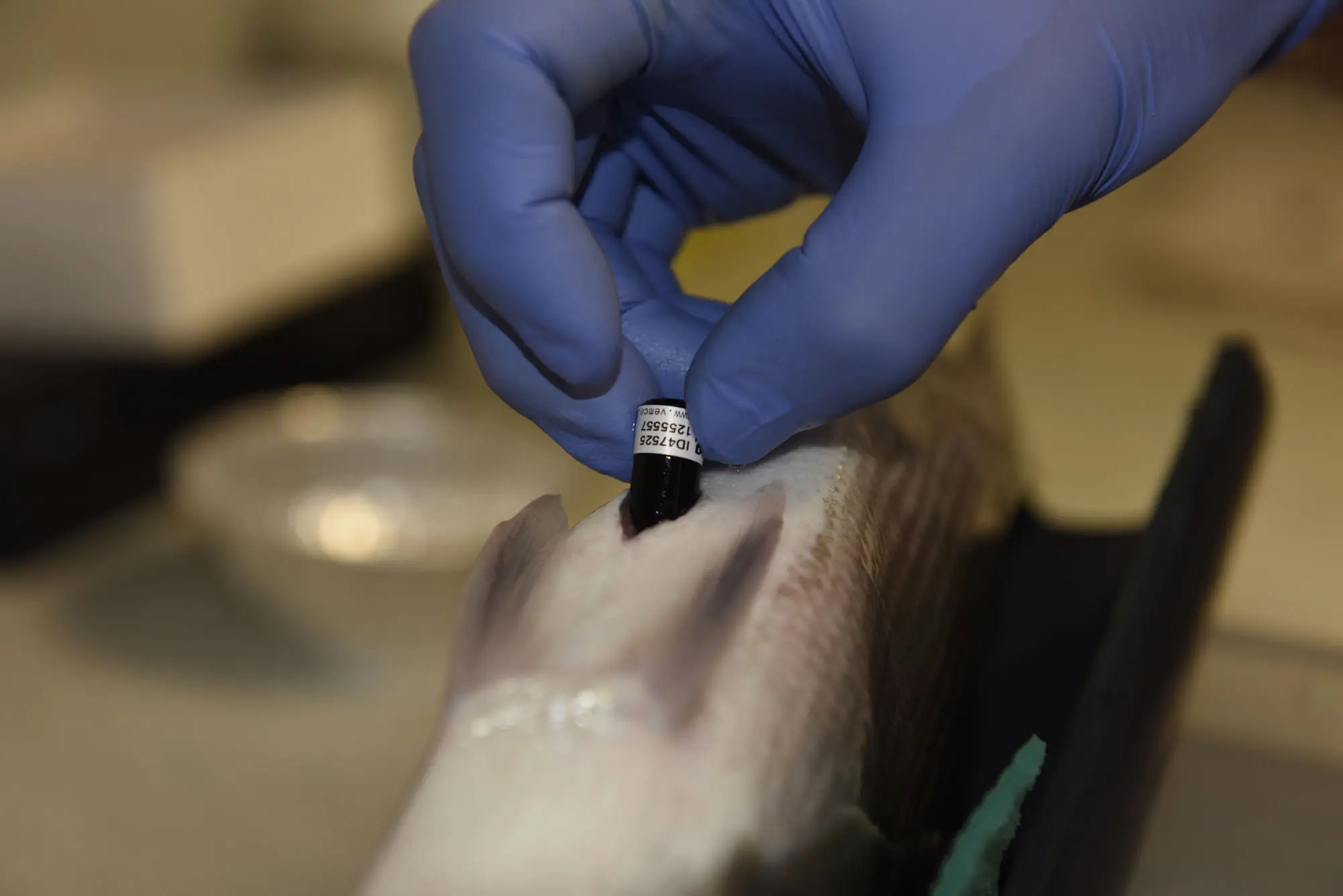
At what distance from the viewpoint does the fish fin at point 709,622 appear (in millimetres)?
321

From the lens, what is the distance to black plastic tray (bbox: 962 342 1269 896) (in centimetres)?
36

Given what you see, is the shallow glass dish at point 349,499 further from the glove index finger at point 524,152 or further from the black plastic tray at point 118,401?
the glove index finger at point 524,152

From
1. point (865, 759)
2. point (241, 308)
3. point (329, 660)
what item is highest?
point (865, 759)

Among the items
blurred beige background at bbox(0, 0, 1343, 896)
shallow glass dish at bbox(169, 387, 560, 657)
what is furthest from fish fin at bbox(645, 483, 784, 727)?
shallow glass dish at bbox(169, 387, 560, 657)

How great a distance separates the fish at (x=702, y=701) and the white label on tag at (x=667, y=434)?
19 millimetres

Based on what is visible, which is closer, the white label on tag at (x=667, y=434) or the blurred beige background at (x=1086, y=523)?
the white label on tag at (x=667, y=434)

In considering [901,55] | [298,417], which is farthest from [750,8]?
[298,417]

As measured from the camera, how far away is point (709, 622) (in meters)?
0.33

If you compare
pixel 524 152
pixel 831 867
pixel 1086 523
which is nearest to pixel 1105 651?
pixel 831 867

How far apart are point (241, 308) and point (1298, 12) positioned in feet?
3.04

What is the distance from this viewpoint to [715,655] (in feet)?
1.07

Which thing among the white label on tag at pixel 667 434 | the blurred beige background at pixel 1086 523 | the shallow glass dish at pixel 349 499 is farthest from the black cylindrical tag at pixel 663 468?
the shallow glass dish at pixel 349 499

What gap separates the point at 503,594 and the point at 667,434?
0.22ft

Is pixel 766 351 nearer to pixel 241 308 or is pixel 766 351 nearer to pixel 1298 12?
pixel 1298 12
